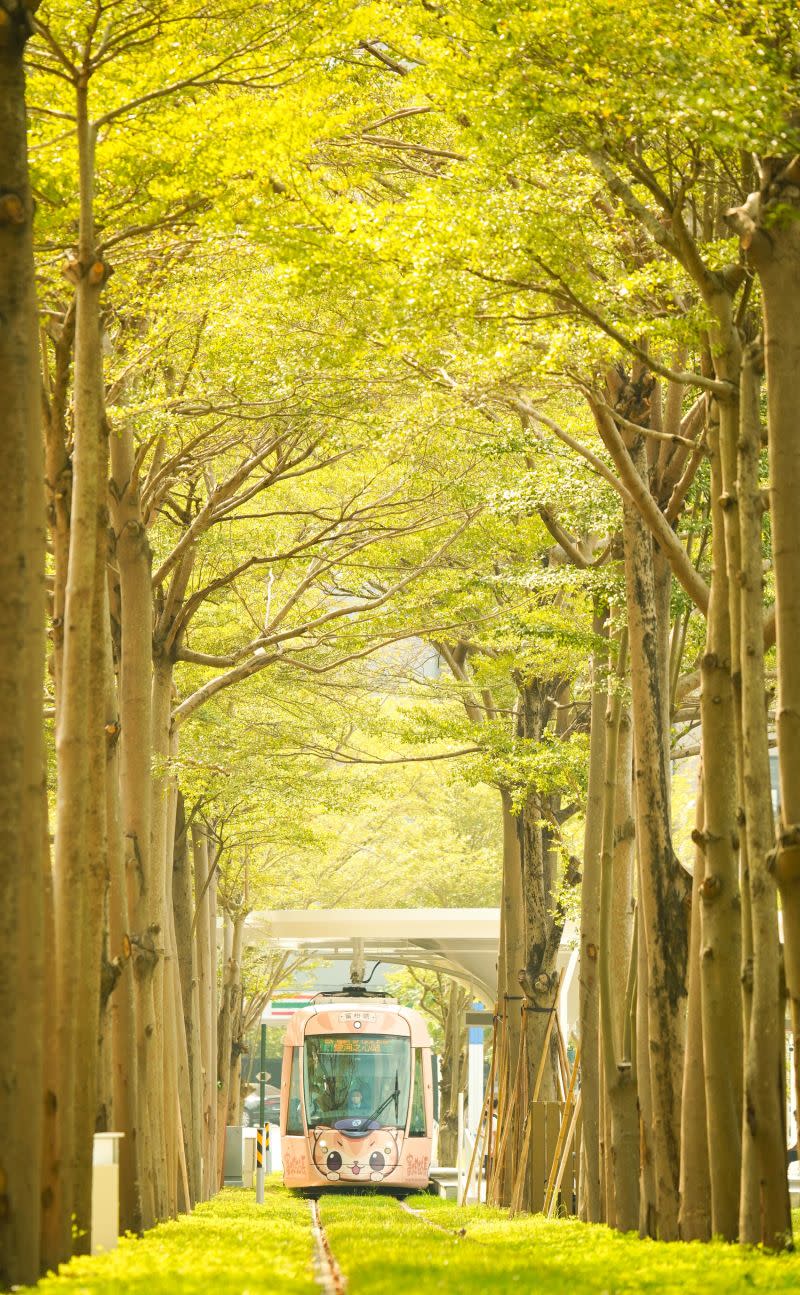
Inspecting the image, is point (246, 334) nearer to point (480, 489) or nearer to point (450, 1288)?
point (480, 489)

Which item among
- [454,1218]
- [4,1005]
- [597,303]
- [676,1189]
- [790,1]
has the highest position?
[790,1]

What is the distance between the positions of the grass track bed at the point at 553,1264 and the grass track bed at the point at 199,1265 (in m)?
0.36

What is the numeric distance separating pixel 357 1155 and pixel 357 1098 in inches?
36.5

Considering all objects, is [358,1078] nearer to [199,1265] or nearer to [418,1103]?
[418,1103]

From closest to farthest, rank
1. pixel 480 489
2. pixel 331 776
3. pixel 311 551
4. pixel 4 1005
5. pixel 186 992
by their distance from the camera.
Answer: pixel 4 1005 → pixel 480 489 → pixel 311 551 → pixel 186 992 → pixel 331 776

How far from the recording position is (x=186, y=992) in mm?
21781

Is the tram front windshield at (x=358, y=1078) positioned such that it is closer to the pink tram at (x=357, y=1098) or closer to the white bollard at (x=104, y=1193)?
the pink tram at (x=357, y=1098)

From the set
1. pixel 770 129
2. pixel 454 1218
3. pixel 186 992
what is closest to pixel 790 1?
pixel 770 129

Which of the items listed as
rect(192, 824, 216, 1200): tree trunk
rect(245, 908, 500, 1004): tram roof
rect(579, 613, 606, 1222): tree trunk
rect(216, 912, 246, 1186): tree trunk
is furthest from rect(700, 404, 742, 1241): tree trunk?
rect(216, 912, 246, 1186): tree trunk

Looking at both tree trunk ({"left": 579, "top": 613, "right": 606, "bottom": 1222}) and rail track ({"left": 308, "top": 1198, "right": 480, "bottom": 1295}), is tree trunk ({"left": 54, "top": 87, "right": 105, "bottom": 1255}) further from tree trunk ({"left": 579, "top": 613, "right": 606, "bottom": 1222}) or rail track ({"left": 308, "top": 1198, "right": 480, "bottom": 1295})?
tree trunk ({"left": 579, "top": 613, "right": 606, "bottom": 1222})

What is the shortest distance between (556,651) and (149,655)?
202 inches

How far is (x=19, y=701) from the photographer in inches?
258

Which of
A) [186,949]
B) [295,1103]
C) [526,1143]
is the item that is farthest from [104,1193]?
[295,1103]

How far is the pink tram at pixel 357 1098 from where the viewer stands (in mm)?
25969
